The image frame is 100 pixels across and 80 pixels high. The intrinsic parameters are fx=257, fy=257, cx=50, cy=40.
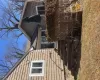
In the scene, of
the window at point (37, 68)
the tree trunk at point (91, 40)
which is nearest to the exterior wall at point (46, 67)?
the window at point (37, 68)

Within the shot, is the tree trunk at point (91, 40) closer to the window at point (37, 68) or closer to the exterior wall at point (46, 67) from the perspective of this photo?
the exterior wall at point (46, 67)

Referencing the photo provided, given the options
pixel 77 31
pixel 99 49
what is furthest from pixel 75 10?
pixel 99 49

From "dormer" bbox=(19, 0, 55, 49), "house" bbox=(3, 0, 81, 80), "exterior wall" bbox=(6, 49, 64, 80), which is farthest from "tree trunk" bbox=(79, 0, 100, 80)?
"dormer" bbox=(19, 0, 55, 49)

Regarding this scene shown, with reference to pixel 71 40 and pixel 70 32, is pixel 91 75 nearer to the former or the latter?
pixel 70 32

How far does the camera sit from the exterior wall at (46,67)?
13.5m

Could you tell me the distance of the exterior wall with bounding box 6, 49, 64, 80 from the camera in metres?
13.5

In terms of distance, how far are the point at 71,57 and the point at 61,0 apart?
105 inches

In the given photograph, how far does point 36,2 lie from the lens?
1858cm

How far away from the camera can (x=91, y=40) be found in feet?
21.6

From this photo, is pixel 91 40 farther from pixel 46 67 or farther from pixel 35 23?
pixel 35 23

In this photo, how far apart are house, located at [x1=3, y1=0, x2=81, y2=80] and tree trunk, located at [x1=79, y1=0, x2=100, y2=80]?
969mm

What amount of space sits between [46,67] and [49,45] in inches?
152

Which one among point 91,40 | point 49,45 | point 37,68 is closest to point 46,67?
point 37,68

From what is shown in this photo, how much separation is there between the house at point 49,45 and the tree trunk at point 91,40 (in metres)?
0.97
